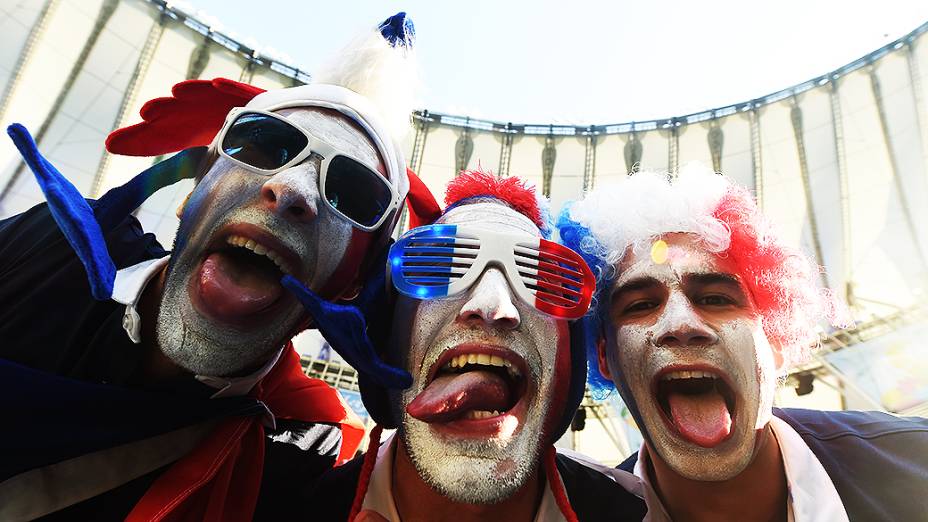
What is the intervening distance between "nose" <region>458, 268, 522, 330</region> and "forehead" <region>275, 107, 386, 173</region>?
0.57 m

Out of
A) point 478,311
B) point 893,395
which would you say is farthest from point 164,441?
point 893,395

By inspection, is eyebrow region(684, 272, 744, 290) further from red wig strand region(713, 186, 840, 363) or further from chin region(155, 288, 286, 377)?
chin region(155, 288, 286, 377)

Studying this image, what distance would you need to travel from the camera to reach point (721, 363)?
1.33 m

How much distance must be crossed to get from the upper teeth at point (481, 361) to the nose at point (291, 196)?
0.54 meters

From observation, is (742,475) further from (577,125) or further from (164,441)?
(577,125)

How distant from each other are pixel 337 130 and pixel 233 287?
0.59 metres

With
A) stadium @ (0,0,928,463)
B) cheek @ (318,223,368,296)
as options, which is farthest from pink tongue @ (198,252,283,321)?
stadium @ (0,0,928,463)

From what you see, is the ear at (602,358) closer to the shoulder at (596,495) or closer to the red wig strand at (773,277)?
the shoulder at (596,495)

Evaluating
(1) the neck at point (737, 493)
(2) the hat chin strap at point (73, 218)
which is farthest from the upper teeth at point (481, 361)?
(2) the hat chin strap at point (73, 218)

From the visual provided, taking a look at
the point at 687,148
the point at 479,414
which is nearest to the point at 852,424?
the point at 479,414

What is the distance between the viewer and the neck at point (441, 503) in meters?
1.20

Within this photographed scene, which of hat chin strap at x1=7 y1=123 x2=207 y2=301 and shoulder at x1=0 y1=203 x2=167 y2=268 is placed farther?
shoulder at x1=0 y1=203 x2=167 y2=268

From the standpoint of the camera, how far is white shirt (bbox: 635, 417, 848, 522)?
1331 millimetres

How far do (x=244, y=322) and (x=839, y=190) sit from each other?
10.2 metres
